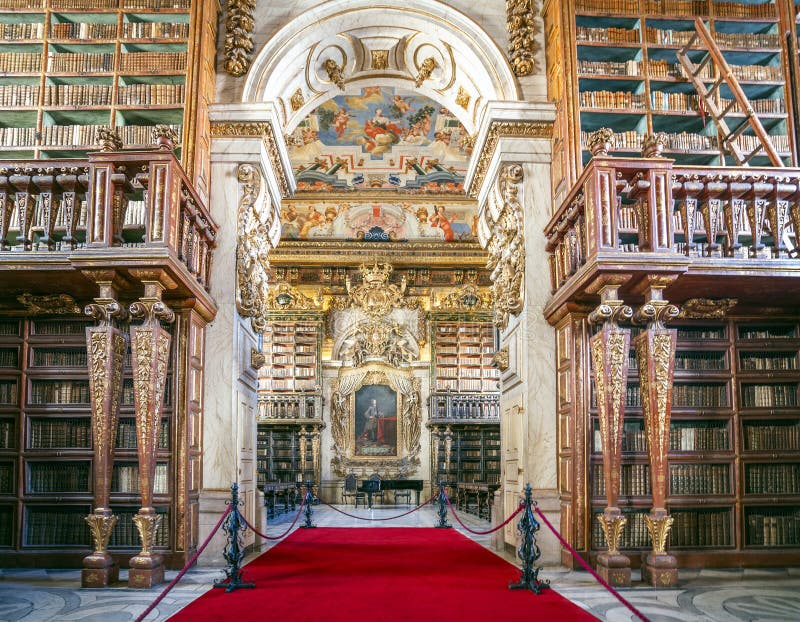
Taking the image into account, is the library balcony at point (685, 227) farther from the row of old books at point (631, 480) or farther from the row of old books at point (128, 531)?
the row of old books at point (128, 531)

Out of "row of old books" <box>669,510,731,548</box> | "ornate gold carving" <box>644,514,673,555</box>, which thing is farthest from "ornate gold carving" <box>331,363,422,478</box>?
"ornate gold carving" <box>644,514,673,555</box>

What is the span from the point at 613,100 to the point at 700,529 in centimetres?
466

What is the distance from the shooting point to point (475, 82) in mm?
10055

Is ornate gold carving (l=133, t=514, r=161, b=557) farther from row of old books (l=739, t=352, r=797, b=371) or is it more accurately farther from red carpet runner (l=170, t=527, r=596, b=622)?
row of old books (l=739, t=352, r=797, b=371)

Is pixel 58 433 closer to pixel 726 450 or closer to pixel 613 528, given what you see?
pixel 613 528

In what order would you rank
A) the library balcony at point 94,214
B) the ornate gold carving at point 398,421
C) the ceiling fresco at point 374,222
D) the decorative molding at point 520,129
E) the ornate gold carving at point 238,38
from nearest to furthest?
1. the library balcony at point 94,214
2. the decorative molding at point 520,129
3. the ornate gold carving at point 238,38
4. the ornate gold carving at point 398,421
5. the ceiling fresco at point 374,222

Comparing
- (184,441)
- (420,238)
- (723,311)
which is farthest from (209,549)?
(420,238)

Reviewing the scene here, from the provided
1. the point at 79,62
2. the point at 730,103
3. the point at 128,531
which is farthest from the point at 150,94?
the point at 730,103

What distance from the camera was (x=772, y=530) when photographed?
7961 mm

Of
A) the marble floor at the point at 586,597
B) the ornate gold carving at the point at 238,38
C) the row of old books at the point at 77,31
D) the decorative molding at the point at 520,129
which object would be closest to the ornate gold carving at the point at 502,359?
the decorative molding at the point at 520,129

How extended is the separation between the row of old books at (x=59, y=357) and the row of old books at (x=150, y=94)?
2824 millimetres

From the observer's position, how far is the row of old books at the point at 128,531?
779 centimetres

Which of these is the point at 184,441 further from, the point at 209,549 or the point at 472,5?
the point at 472,5

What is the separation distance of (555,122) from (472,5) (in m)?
1.96
